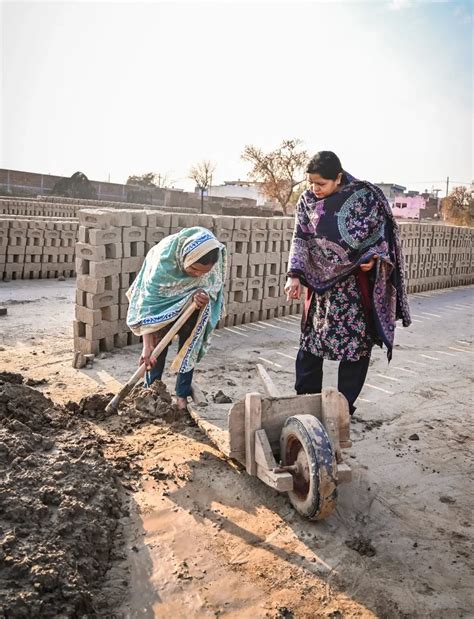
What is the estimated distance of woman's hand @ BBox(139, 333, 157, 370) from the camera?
3.55 meters

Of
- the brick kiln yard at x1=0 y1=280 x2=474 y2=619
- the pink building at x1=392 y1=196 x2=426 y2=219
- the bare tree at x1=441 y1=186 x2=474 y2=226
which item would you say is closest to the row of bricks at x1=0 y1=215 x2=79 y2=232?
the brick kiln yard at x1=0 y1=280 x2=474 y2=619

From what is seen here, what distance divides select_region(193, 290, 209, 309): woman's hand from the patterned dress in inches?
32.8

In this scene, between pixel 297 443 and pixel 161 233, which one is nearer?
pixel 297 443

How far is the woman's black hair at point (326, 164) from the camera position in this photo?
10.2 feet

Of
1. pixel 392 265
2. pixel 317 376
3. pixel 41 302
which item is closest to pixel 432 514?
pixel 317 376

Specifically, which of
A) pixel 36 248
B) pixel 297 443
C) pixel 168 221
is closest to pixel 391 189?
pixel 36 248

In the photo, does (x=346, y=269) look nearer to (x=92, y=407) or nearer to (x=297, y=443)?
(x=297, y=443)

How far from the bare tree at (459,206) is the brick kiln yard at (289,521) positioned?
111 ft

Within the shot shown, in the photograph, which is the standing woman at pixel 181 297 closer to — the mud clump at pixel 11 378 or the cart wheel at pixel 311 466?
the mud clump at pixel 11 378

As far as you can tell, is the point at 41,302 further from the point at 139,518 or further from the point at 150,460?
the point at 139,518

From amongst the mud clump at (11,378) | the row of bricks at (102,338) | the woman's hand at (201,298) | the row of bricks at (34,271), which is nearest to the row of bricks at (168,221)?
the row of bricks at (102,338)

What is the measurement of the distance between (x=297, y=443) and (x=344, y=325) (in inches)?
33.0

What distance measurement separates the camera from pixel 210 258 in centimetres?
361

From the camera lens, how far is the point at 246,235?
23.5 feet
